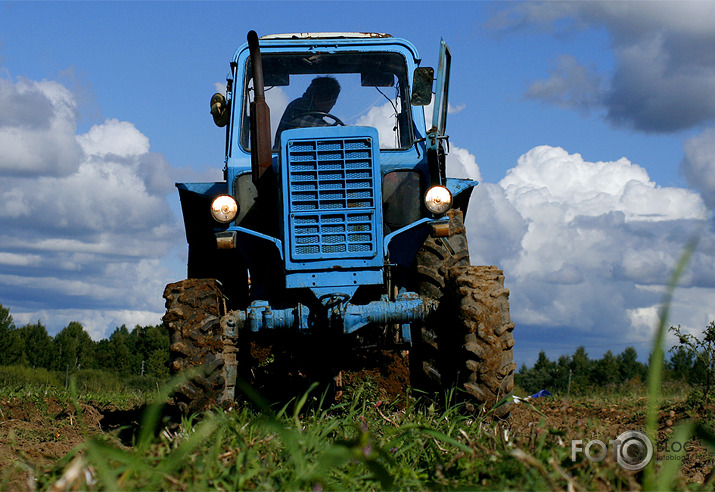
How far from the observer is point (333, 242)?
5.47 m

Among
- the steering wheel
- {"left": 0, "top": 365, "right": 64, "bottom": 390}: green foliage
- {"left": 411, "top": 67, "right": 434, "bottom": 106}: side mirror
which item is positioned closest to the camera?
{"left": 411, "top": 67, "right": 434, "bottom": 106}: side mirror

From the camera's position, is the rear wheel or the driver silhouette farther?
the driver silhouette

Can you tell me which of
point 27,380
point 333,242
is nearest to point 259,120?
point 333,242

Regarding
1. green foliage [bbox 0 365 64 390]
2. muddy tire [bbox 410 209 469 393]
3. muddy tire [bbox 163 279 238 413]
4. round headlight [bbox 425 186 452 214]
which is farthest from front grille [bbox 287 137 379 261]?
green foliage [bbox 0 365 64 390]

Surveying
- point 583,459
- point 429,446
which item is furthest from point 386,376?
point 583,459

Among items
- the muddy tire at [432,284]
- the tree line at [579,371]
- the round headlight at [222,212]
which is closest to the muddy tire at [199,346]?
the round headlight at [222,212]

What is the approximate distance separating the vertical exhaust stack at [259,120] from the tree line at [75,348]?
1525 inches

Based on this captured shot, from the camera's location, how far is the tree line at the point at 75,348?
151ft

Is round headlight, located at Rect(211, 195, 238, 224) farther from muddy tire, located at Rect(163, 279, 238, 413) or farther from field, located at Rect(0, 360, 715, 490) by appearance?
field, located at Rect(0, 360, 715, 490)

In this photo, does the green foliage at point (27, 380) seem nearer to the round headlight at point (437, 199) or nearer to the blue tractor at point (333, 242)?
the blue tractor at point (333, 242)

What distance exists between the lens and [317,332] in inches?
213

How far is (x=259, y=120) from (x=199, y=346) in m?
1.57

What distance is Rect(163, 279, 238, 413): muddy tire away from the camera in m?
5.09

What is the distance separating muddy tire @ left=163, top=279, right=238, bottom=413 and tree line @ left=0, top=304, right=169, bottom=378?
38656 mm
